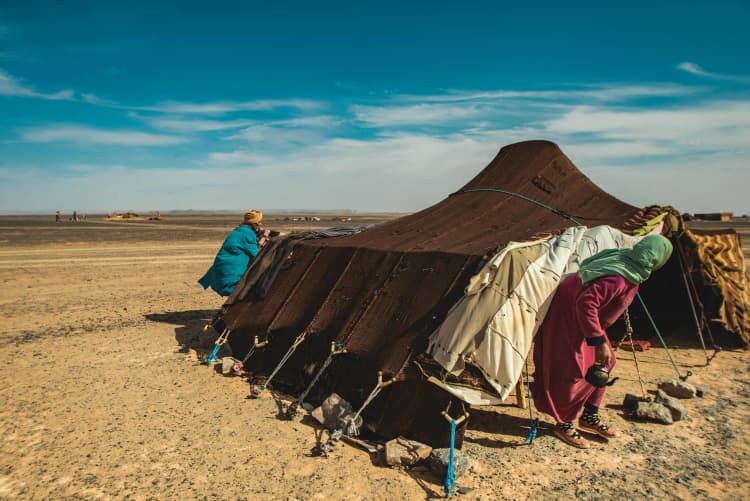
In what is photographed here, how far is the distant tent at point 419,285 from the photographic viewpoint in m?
4.75

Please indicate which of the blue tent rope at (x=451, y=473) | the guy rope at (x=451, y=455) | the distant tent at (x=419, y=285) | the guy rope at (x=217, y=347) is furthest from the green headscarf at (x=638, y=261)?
the guy rope at (x=217, y=347)

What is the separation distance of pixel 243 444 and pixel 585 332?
3.34m

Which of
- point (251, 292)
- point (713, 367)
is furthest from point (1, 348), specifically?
point (713, 367)

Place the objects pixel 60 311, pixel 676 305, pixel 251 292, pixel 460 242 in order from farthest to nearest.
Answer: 1. pixel 60 311
2. pixel 676 305
3. pixel 251 292
4. pixel 460 242

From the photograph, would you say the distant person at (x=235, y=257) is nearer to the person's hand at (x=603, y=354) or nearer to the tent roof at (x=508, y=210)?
the tent roof at (x=508, y=210)

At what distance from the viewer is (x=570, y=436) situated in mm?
4562

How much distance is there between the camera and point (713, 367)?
6746 mm

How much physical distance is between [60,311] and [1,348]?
2.72m

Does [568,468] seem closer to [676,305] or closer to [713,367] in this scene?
[713,367]

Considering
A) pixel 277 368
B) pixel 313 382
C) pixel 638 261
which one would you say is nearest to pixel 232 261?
pixel 277 368

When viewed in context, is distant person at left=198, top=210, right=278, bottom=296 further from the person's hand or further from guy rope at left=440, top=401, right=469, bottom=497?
the person's hand

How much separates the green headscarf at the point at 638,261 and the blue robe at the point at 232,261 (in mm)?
5576

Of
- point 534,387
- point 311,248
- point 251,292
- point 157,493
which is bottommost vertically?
point 157,493

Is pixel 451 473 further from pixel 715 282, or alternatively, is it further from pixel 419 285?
pixel 715 282
